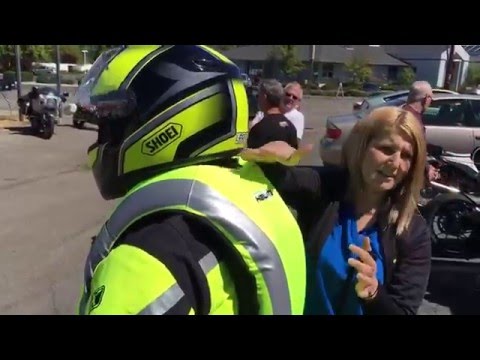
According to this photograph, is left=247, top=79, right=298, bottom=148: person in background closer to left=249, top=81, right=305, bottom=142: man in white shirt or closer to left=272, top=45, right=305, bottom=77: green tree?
left=249, top=81, right=305, bottom=142: man in white shirt

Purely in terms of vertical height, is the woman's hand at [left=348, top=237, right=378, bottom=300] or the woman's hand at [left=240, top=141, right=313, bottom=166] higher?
the woman's hand at [left=240, top=141, right=313, bottom=166]

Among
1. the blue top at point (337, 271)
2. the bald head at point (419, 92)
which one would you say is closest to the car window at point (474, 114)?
the bald head at point (419, 92)

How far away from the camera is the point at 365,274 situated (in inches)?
53.9

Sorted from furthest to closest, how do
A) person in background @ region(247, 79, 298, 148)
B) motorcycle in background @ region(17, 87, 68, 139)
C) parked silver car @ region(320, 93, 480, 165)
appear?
motorcycle in background @ region(17, 87, 68, 139), parked silver car @ region(320, 93, 480, 165), person in background @ region(247, 79, 298, 148)

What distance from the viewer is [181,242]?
3.10 ft

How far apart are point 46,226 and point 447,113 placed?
5.86 meters

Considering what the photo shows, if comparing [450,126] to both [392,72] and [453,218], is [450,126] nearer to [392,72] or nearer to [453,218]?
[453,218]

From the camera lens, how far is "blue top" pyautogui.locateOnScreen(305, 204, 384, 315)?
4.66 feet

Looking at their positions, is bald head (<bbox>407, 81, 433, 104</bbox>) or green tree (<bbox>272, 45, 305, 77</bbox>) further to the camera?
green tree (<bbox>272, 45, 305, 77</bbox>)

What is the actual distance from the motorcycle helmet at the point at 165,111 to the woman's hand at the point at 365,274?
415mm

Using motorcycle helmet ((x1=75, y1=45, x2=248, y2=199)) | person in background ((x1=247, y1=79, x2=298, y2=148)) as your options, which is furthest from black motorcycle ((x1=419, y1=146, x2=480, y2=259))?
motorcycle helmet ((x1=75, y1=45, x2=248, y2=199))

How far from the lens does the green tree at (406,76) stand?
48822 mm

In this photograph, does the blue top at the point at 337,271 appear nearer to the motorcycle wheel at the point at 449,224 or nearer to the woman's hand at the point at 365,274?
the woman's hand at the point at 365,274

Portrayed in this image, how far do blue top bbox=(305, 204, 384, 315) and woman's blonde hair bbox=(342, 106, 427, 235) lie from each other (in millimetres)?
85
